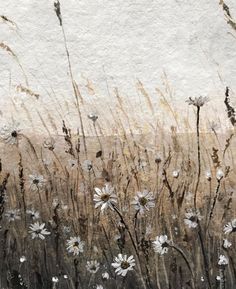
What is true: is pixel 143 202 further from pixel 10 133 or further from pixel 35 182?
pixel 10 133

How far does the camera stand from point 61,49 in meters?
4.97

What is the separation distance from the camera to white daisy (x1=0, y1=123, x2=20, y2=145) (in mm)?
4789

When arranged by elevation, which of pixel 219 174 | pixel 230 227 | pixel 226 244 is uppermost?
pixel 219 174

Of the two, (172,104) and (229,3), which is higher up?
(229,3)

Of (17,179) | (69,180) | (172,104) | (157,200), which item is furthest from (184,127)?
(17,179)

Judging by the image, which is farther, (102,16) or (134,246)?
(102,16)

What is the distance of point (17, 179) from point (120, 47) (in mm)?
1199

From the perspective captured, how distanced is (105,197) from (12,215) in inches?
28.2

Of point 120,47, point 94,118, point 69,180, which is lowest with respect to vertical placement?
point 69,180

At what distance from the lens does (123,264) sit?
438 centimetres

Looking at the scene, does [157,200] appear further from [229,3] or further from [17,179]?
[229,3]

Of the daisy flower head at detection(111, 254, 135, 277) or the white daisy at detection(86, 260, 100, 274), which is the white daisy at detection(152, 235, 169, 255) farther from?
the white daisy at detection(86, 260, 100, 274)

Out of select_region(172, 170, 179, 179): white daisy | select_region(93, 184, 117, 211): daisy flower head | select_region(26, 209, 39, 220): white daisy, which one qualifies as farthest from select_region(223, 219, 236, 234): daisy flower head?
select_region(26, 209, 39, 220): white daisy

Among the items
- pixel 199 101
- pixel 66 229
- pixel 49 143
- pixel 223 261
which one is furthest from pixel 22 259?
pixel 199 101
